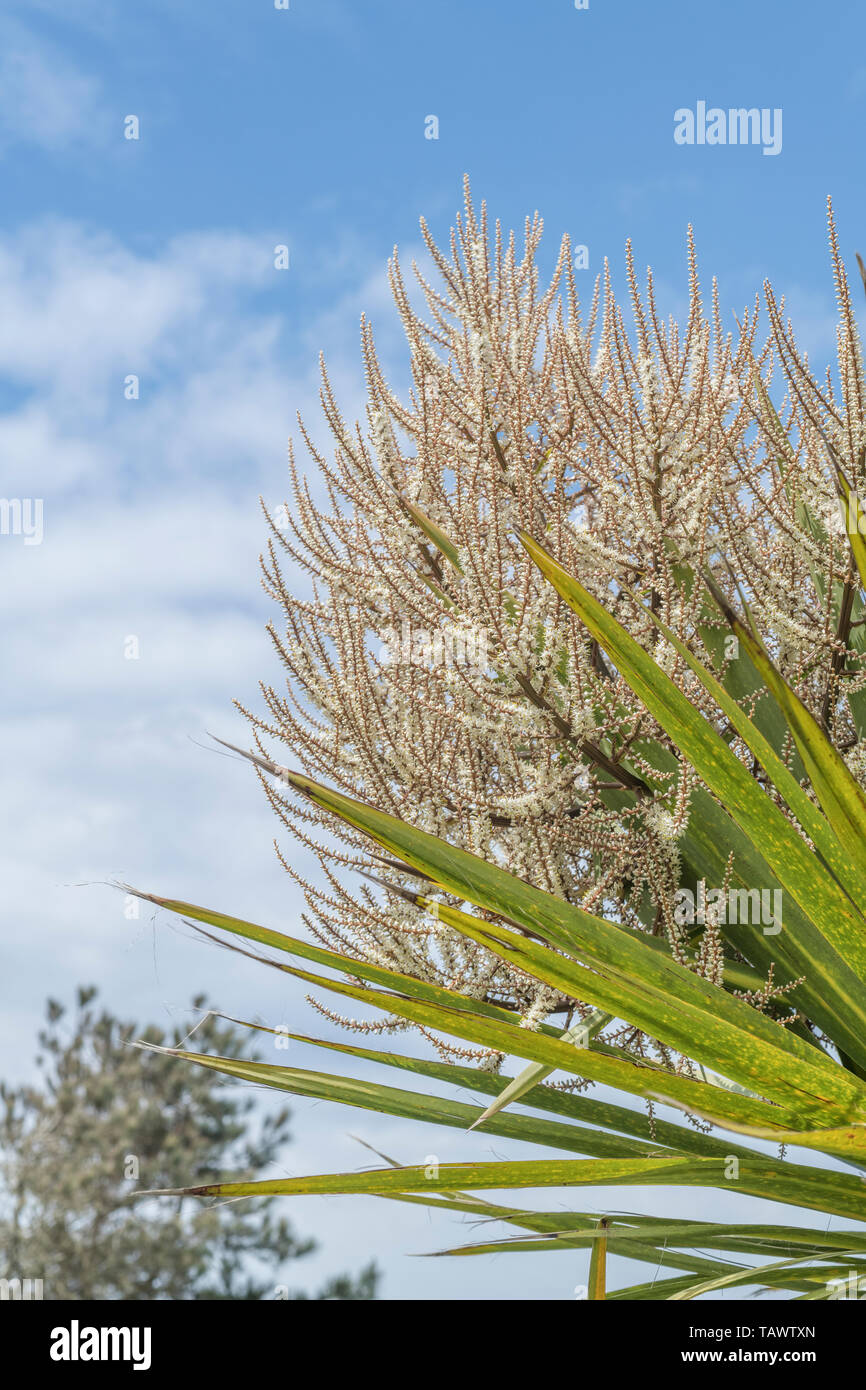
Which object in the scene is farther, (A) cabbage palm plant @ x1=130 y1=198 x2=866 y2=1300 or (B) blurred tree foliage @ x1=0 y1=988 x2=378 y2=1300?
(B) blurred tree foliage @ x1=0 y1=988 x2=378 y2=1300

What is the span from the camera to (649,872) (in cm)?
334

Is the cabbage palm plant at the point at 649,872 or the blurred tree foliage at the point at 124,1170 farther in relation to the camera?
the blurred tree foliage at the point at 124,1170

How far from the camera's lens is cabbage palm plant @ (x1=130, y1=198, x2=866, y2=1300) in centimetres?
220

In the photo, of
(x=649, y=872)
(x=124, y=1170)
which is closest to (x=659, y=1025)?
(x=649, y=872)

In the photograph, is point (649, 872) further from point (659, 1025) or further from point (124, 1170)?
point (124, 1170)

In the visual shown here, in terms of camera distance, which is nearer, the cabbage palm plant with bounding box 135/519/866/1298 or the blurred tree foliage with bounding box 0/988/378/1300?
the cabbage palm plant with bounding box 135/519/866/1298

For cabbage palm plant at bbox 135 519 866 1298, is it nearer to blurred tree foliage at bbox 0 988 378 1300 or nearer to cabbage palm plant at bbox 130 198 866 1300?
cabbage palm plant at bbox 130 198 866 1300

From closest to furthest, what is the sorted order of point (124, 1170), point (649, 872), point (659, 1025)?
point (659, 1025)
point (649, 872)
point (124, 1170)

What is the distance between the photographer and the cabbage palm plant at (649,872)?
220cm

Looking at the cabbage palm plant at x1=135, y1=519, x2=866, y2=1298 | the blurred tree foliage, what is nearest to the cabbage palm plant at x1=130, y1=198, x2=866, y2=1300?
the cabbage palm plant at x1=135, y1=519, x2=866, y2=1298

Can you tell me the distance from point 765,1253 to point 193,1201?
1.43 meters

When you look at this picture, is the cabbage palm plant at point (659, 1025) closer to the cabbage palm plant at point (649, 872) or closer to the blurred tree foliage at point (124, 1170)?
the cabbage palm plant at point (649, 872)

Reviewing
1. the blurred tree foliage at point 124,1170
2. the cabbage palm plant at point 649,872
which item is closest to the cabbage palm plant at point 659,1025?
the cabbage palm plant at point 649,872

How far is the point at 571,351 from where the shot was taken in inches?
142
